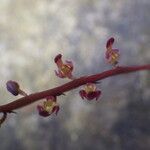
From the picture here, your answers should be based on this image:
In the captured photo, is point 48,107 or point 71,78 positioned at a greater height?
point 71,78

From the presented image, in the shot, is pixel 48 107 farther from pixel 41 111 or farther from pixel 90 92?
pixel 90 92

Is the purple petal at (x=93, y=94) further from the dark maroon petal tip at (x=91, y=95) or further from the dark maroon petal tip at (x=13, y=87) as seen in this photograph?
the dark maroon petal tip at (x=13, y=87)

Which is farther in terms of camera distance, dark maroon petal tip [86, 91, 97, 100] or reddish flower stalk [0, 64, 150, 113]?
dark maroon petal tip [86, 91, 97, 100]

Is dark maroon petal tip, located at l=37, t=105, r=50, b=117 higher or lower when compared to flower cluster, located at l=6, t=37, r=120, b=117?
lower

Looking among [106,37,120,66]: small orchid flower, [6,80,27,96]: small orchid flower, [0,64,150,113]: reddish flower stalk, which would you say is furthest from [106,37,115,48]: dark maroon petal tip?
[6,80,27,96]: small orchid flower

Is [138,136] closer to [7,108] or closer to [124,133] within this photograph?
[124,133]

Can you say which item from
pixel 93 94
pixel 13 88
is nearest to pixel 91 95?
pixel 93 94

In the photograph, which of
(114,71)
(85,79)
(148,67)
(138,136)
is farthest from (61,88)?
(138,136)

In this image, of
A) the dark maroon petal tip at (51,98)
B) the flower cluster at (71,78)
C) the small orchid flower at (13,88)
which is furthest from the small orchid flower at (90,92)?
the small orchid flower at (13,88)

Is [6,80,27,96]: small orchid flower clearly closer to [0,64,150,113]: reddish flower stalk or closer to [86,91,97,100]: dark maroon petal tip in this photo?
[0,64,150,113]: reddish flower stalk
